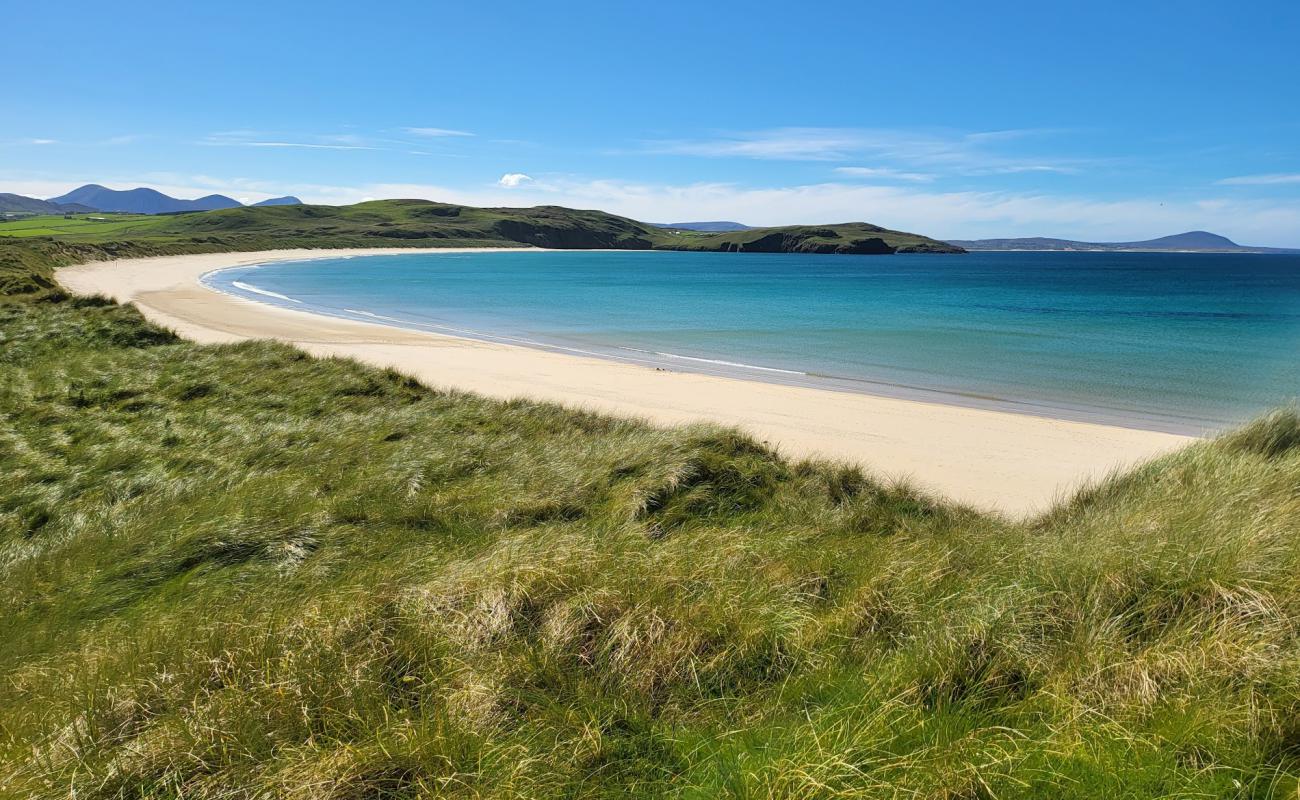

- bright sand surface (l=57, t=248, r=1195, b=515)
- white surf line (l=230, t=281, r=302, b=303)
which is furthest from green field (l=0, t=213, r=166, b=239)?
bright sand surface (l=57, t=248, r=1195, b=515)

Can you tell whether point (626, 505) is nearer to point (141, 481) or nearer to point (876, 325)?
point (141, 481)

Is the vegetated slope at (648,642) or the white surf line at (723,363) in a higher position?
the vegetated slope at (648,642)

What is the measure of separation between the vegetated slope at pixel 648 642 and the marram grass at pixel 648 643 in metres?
0.02

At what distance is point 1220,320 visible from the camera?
4597 centimetres

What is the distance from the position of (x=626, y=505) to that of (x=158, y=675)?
3851mm

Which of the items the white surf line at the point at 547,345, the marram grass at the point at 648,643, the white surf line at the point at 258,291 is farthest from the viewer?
the white surf line at the point at 258,291

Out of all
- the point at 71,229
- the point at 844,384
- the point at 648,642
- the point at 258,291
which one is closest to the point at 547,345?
the point at 844,384

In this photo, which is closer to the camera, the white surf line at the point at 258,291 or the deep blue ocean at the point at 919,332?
the deep blue ocean at the point at 919,332

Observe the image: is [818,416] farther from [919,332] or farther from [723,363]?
[919,332]

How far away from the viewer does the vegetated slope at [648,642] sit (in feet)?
8.91

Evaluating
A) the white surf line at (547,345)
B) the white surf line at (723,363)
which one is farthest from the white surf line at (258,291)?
the white surf line at (723,363)

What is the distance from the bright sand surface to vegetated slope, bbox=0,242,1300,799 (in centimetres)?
390

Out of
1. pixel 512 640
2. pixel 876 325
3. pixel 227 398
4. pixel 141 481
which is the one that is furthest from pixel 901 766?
pixel 876 325

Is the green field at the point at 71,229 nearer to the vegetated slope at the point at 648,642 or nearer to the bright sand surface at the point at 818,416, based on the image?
the bright sand surface at the point at 818,416
